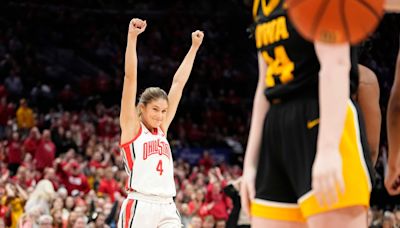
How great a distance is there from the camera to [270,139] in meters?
3.31

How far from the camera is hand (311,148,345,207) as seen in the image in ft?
9.39

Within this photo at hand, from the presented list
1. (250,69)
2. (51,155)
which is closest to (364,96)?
(51,155)

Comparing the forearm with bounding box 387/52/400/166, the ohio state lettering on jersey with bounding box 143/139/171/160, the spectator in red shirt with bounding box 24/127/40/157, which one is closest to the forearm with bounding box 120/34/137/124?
the ohio state lettering on jersey with bounding box 143/139/171/160

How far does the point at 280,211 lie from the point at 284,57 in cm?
66

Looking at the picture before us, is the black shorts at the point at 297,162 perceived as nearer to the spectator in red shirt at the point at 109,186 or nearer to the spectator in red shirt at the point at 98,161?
the spectator in red shirt at the point at 109,186

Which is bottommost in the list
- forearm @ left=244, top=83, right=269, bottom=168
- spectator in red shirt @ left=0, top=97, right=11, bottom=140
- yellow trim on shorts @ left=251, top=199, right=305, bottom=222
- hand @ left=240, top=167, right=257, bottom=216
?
yellow trim on shorts @ left=251, top=199, right=305, bottom=222

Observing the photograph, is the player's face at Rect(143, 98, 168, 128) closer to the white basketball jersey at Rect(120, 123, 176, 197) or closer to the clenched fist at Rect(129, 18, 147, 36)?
the white basketball jersey at Rect(120, 123, 176, 197)

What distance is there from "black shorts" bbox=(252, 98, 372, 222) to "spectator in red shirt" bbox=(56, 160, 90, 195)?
45.7 ft

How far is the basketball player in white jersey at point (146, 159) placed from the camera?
6.66 m

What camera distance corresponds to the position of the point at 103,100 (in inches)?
981

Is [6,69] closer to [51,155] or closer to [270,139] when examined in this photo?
[51,155]

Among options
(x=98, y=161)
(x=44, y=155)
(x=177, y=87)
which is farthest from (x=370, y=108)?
(x=44, y=155)

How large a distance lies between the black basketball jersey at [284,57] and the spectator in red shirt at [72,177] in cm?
1386

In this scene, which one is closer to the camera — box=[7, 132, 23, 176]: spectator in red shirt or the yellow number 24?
the yellow number 24
